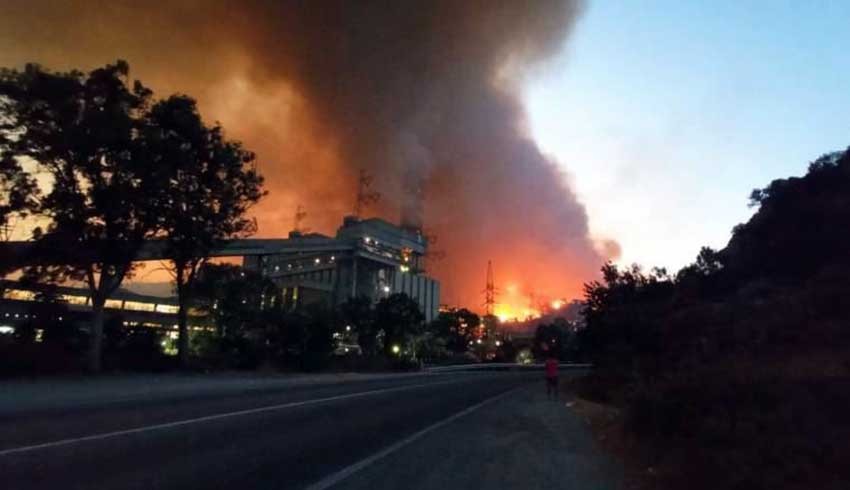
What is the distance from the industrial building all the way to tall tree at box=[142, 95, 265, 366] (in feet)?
166

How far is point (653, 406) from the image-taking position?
42.5ft

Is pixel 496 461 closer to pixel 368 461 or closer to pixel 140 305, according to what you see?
pixel 368 461

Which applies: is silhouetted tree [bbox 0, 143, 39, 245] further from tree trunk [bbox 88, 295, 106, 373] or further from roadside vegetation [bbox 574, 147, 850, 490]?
roadside vegetation [bbox 574, 147, 850, 490]

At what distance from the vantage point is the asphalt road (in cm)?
850

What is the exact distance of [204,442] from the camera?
11484 mm

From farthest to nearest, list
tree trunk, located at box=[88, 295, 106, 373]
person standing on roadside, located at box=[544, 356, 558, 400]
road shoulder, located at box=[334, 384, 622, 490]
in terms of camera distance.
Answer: tree trunk, located at box=[88, 295, 106, 373], person standing on roadside, located at box=[544, 356, 558, 400], road shoulder, located at box=[334, 384, 622, 490]

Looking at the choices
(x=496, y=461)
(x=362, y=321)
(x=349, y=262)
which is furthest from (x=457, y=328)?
(x=496, y=461)

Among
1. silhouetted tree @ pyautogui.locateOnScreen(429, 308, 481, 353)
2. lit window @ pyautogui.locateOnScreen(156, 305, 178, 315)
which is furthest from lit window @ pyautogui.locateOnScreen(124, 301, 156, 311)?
silhouetted tree @ pyautogui.locateOnScreen(429, 308, 481, 353)

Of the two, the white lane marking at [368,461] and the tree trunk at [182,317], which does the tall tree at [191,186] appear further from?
the white lane marking at [368,461]

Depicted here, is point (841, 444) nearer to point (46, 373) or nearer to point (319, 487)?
point (319, 487)

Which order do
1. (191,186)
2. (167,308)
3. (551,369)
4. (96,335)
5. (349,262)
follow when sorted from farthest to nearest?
(349,262)
(167,308)
(191,186)
(96,335)
(551,369)

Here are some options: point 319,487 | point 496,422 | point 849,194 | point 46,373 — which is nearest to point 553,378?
point 496,422

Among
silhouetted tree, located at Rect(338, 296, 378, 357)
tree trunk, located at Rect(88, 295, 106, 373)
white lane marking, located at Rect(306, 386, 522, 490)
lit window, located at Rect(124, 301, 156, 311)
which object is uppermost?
lit window, located at Rect(124, 301, 156, 311)

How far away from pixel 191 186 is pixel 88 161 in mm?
5980
